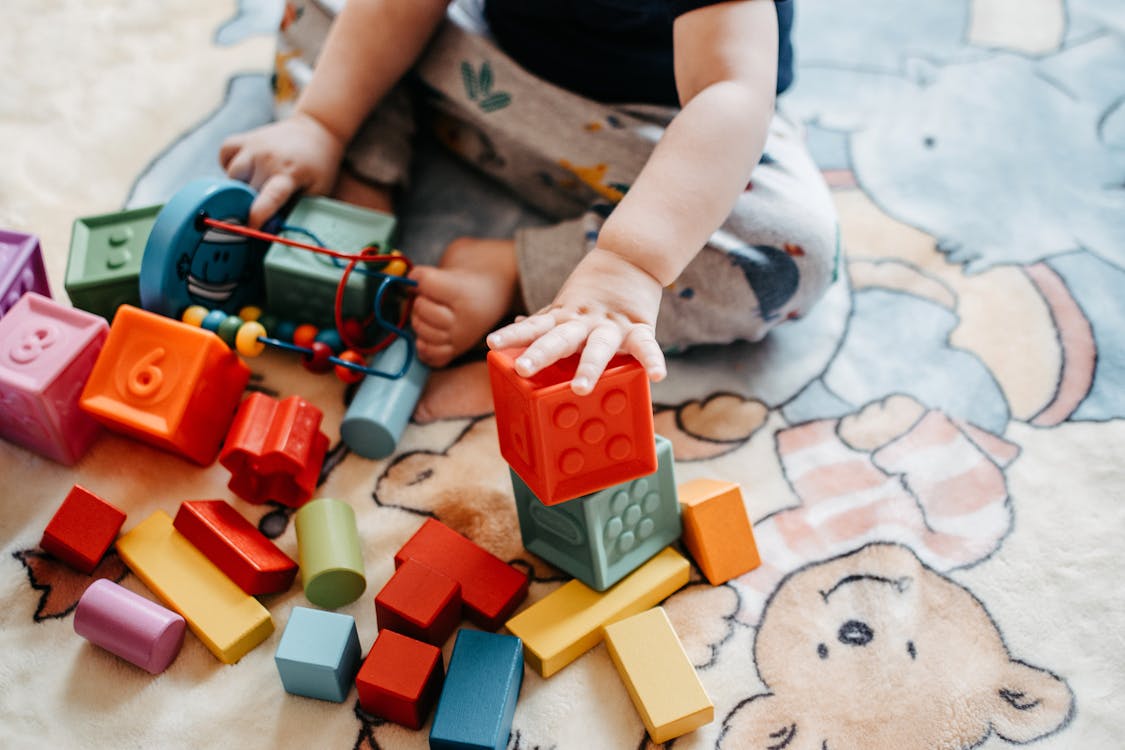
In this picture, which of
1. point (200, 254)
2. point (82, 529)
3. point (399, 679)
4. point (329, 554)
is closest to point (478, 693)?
point (399, 679)

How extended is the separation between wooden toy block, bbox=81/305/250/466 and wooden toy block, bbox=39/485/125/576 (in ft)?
0.22

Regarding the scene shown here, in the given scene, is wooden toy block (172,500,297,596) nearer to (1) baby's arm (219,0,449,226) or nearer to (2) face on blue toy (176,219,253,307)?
(2) face on blue toy (176,219,253,307)

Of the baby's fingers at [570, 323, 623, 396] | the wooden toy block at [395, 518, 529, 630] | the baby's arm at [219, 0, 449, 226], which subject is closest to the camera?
the baby's fingers at [570, 323, 623, 396]

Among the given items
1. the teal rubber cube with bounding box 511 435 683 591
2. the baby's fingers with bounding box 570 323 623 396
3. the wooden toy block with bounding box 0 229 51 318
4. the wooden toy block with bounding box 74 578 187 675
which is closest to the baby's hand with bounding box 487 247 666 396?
the baby's fingers with bounding box 570 323 623 396

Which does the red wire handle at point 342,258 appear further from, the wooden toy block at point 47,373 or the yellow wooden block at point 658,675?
the yellow wooden block at point 658,675

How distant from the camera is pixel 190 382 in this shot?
0.77 metres

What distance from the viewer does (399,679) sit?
25.3 inches

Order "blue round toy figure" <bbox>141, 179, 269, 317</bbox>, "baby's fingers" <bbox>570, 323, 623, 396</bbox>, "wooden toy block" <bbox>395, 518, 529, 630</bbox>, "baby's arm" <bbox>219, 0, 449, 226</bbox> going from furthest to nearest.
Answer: "baby's arm" <bbox>219, 0, 449, 226</bbox> → "blue round toy figure" <bbox>141, 179, 269, 317</bbox> → "wooden toy block" <bbox>395, 518, 529, 630</bbox> → "baby's fingers" <bbox>570, 323, 623, 396</bbox>

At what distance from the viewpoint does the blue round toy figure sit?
32.1 inches

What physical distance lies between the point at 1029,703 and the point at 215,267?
74cm

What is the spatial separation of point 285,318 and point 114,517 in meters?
0.25

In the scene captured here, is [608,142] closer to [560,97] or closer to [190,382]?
[560,97]

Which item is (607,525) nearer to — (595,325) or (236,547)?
(595,325)

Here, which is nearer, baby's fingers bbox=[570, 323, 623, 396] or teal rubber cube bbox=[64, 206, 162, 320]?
baby's fingers bbox=[570, 323, 623, 396]
